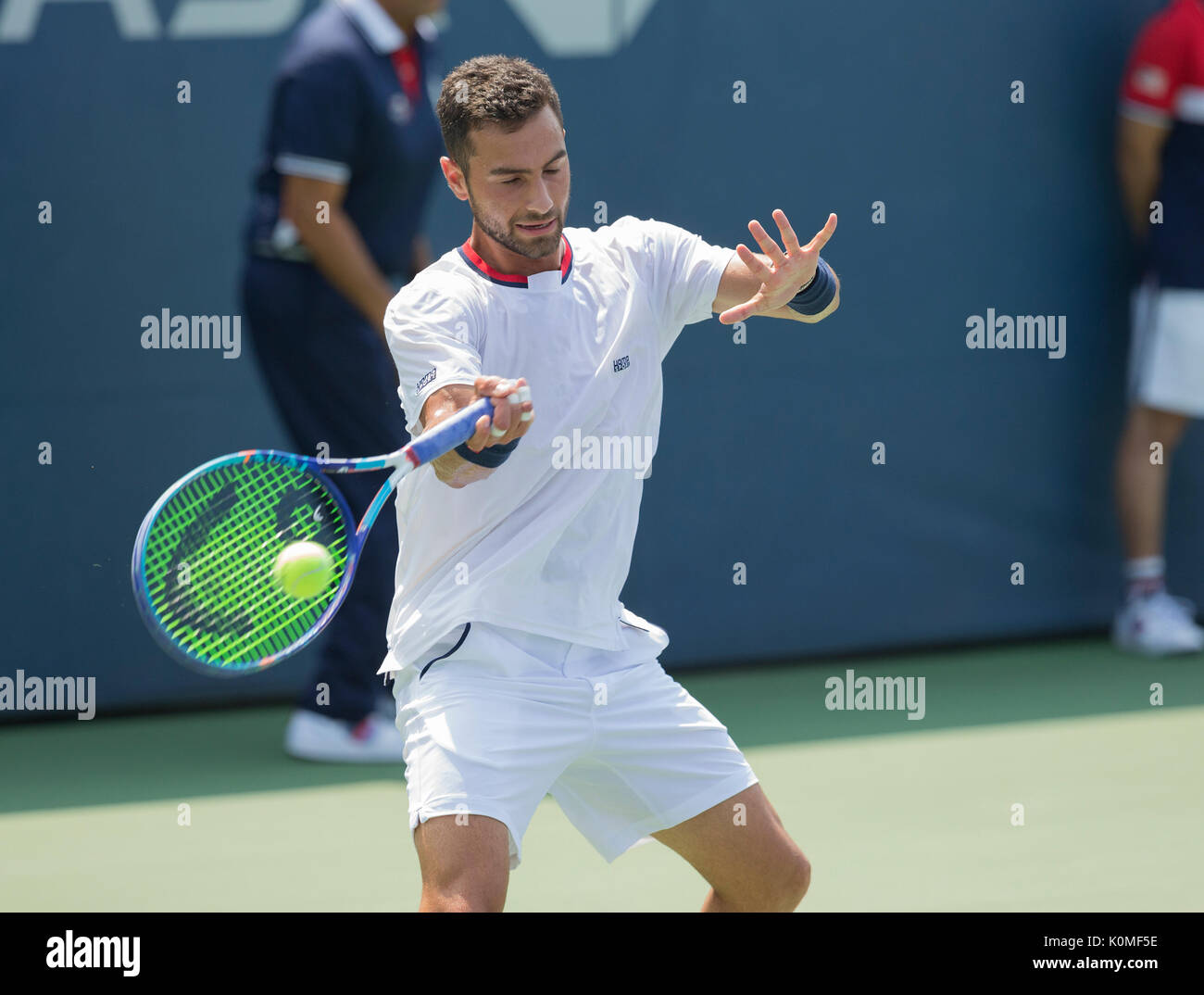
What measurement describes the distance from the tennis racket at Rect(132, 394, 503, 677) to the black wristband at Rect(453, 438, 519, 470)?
7 cm

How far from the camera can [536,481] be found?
9.68 feet

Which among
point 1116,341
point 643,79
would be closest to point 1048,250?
point 1116,341

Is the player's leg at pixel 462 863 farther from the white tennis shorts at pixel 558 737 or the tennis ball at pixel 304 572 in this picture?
the tennis ball at pixel 304 572

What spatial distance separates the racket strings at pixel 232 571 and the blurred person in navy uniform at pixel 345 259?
5.76 ft

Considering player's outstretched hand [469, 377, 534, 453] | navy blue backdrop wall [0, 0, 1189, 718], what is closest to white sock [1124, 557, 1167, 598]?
navy blue backdrop wall [0, 0, 1189, 718]

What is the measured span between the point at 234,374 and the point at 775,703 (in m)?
1.94

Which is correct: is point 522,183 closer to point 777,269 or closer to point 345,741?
point 777,269

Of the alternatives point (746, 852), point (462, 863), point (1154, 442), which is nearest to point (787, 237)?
point (746, 852)

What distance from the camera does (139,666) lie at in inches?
215

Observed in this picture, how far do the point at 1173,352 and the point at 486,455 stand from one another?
417 cm

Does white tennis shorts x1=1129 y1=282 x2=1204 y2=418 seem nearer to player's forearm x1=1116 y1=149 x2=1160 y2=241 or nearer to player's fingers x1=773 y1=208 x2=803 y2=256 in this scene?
player's forearm x1=1116 y1=149 x2=1160 y2=241

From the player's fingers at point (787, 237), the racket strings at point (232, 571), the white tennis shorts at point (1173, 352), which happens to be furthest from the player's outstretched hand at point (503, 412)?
the white tennis shorts at point (1173, 352)

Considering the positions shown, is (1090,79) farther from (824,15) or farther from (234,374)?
(234,374)

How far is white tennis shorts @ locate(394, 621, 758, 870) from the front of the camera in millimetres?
2785
